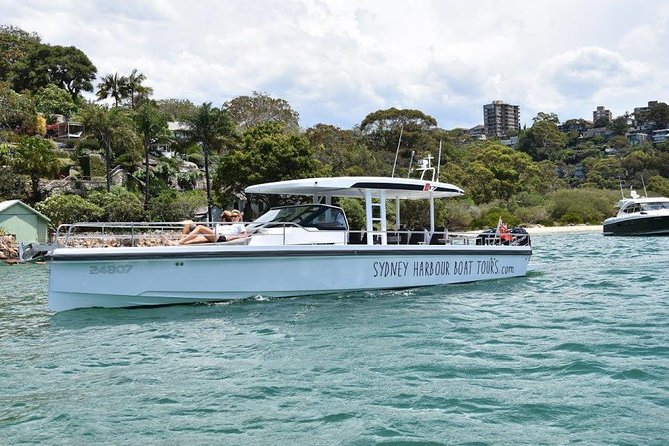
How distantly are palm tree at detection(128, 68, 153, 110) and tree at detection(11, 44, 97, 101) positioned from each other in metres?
7.16

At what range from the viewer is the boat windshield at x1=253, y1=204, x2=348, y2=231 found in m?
14.7

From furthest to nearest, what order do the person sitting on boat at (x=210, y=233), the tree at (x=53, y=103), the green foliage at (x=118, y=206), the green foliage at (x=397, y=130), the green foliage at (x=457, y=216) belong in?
the green foliage at (x=397, y=130)
the tree at (x=53, y=103)
the green foliage at (x=457, y=216)
the green foliage at (x=118, y=206)
the person sitting on boat at (x=210, y=233)

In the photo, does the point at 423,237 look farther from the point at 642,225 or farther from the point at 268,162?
the point at 642,225

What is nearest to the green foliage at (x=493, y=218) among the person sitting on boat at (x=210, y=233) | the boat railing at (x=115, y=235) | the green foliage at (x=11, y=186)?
the green foliage at (x=11, y=186)

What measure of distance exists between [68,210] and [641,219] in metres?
36.3

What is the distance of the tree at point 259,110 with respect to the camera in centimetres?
6109

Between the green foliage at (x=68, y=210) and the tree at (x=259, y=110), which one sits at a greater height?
the tree at (x=259, y=110)

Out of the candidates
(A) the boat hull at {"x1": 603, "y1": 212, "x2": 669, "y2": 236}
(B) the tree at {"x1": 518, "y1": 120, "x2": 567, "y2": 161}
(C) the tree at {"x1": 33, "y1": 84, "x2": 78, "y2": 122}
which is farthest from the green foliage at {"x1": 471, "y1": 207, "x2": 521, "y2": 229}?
(B) the tree at {"x1": 518, "y1": 120, "x2": 567, "y2": 161}

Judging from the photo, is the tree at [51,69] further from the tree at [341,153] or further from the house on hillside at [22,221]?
the house on hillside at [22,221]

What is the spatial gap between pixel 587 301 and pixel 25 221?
109 ft

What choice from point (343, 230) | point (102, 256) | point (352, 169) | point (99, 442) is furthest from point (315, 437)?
point (352, 169)

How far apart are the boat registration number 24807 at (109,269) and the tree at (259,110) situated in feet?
160

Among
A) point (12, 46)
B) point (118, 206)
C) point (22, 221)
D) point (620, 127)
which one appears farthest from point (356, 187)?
point (620, 127)

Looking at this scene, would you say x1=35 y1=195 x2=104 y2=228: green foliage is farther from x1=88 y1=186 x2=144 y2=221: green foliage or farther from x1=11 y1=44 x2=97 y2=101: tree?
x1=11 y1=44 x2=97 y2=101: tree
